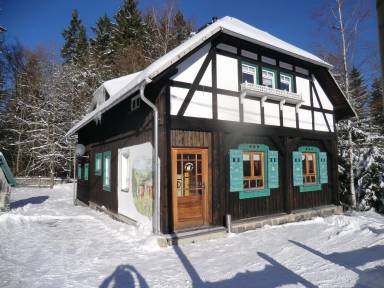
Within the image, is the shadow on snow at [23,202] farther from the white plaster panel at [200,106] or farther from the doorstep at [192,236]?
the white plaster panel at [200,106]

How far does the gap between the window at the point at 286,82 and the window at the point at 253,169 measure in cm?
264

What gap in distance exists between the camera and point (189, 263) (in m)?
5.79

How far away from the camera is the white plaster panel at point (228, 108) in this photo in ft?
27.9

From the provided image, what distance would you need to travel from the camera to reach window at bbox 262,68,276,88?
995cm

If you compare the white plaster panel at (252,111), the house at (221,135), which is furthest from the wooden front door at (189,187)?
the white plaster panel at (252,111)

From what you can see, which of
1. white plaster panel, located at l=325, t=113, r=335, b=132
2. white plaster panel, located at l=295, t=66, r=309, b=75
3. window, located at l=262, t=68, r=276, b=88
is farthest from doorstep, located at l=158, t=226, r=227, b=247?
white plaster panel, located at l=325, t=113, r=335, b=132

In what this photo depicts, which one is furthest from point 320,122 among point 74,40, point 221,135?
point 74,40

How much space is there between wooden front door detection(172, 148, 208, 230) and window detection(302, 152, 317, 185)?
15.4 ft

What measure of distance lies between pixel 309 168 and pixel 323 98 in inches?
113

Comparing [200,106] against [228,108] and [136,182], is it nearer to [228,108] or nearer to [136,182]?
[228,108]

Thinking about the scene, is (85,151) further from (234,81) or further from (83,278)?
(83,278)

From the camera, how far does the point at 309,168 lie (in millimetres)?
11242

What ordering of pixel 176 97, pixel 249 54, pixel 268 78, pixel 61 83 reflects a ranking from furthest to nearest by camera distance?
pixel 61 83, pixel 268 78, pixel 249 54, pixel 176 97

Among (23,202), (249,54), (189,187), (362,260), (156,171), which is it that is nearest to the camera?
(362,260)
